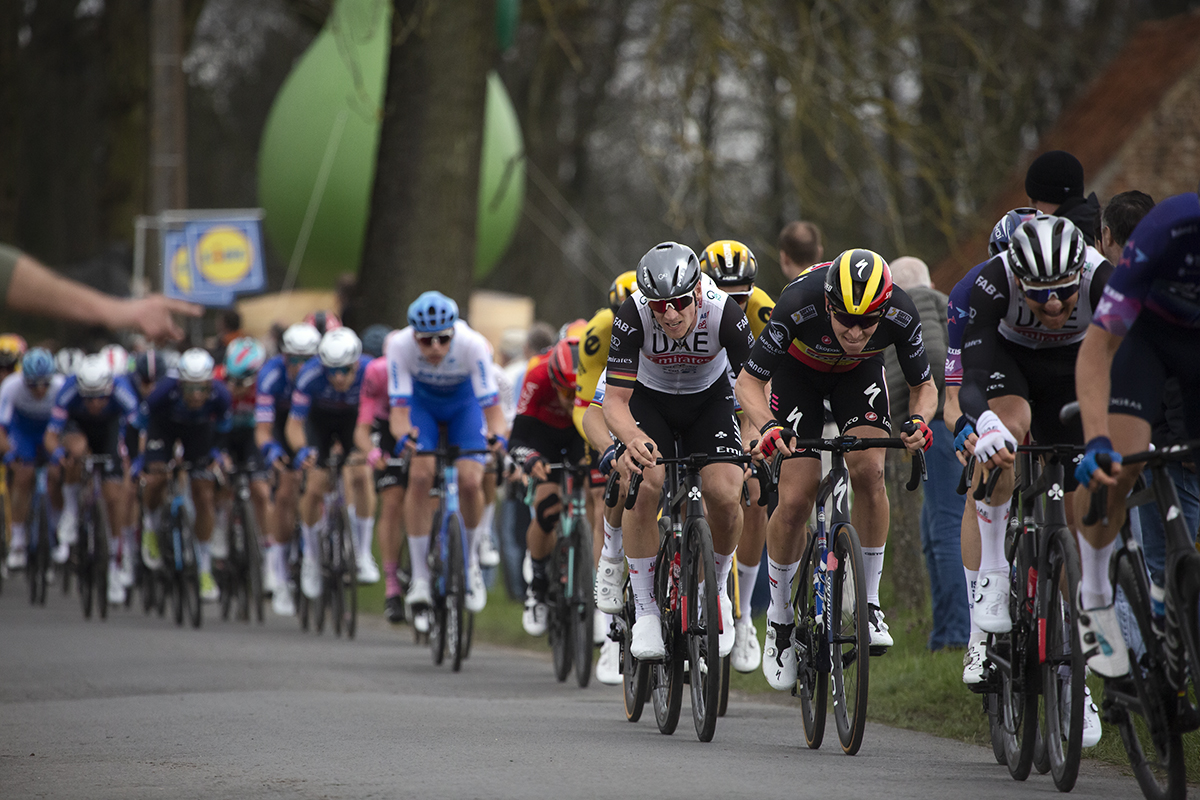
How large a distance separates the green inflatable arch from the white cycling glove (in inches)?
686

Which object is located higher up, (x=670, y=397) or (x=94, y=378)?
(x=94, y=378)

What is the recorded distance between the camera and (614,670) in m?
9.34

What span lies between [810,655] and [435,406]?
540 cm

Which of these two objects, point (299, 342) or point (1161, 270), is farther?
point (299, 342)

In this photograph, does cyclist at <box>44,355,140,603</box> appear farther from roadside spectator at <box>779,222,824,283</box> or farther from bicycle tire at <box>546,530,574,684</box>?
roadside spectator at <box>779,222,824,283</box>

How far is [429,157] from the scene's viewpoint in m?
16.8

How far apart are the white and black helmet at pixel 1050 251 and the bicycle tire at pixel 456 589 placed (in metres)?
5.72

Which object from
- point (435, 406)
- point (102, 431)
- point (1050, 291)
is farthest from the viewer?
point (102, 431)

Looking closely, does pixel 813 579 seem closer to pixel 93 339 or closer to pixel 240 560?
pixel 240 560

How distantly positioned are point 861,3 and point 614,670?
8.86 meters

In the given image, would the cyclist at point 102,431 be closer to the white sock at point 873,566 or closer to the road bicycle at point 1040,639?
the white sock at point 873,566

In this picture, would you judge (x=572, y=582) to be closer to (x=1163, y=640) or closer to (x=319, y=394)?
(x=319, y=394)

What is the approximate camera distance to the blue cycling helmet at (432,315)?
37.9 ft

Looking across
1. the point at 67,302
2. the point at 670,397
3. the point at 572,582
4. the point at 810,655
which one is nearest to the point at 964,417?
the point at 810,655
